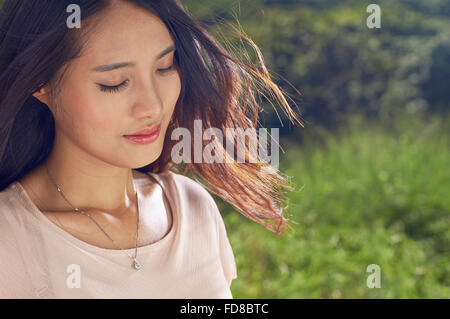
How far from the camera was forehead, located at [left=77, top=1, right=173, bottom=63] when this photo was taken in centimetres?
112

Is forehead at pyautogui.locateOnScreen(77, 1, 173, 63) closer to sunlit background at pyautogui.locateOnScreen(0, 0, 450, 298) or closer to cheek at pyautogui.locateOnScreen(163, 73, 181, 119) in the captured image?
cheek at pyautogui.locateOnScreen(163, 73, 181, 119)

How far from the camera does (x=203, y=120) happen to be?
4.55 feet

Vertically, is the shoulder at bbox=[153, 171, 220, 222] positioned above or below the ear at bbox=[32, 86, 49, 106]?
below

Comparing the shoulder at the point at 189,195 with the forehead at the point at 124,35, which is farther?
the shoulder at the point at 189,195

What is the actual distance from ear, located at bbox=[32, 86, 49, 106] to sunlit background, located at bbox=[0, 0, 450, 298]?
1.74m

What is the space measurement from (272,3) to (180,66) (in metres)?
3.32

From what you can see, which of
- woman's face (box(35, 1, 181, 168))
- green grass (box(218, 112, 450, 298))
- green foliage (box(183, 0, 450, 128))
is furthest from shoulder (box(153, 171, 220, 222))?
green foliage (box(183, 0, 450, 128))

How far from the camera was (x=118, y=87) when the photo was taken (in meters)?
1.14

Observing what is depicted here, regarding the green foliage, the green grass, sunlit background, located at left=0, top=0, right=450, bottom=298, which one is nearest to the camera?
the green grass

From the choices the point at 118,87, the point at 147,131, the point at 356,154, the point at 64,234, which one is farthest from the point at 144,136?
the point at 356,154

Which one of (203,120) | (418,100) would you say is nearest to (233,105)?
(203,120)

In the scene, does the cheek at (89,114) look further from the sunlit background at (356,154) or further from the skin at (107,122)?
the sunlit background at (356,154)

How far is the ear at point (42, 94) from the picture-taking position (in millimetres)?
1181

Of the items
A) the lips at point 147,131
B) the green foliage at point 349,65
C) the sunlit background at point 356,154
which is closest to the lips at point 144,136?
the lips at point 147,131
